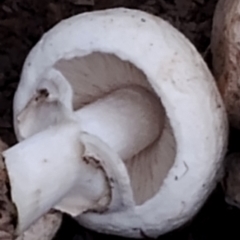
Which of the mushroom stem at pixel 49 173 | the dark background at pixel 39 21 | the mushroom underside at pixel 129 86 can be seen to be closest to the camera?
the mushroom stem at pixel 49 173

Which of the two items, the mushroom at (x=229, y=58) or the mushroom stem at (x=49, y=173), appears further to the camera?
the mushroom at (x=229, y=58)

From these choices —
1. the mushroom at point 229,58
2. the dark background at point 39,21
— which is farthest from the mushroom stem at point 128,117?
the dark background at point 39,21

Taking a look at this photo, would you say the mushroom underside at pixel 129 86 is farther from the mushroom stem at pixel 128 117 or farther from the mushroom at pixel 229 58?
the mushroom at pixel 229 58

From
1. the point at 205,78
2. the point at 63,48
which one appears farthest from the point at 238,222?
the point at 63,48

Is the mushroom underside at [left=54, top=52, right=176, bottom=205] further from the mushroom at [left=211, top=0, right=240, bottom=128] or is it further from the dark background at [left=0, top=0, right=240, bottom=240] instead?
the dark background at [left=0, top=0, right=240, bottom=240]

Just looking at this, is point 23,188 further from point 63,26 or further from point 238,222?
point 238,222

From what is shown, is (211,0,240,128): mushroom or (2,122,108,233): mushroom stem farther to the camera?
(211,0,240,128): mushroom

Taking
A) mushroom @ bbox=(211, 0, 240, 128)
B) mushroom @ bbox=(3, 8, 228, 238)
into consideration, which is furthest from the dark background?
mushroom @ bbox=(3, 8, 228, 238)

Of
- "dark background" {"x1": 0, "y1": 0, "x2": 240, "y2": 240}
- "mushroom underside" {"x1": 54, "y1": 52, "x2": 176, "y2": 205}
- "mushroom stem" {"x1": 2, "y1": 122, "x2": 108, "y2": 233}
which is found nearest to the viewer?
"mushroom stem" {"x1": 2, "y1": 122, "x2": 108, "y2": 233}
